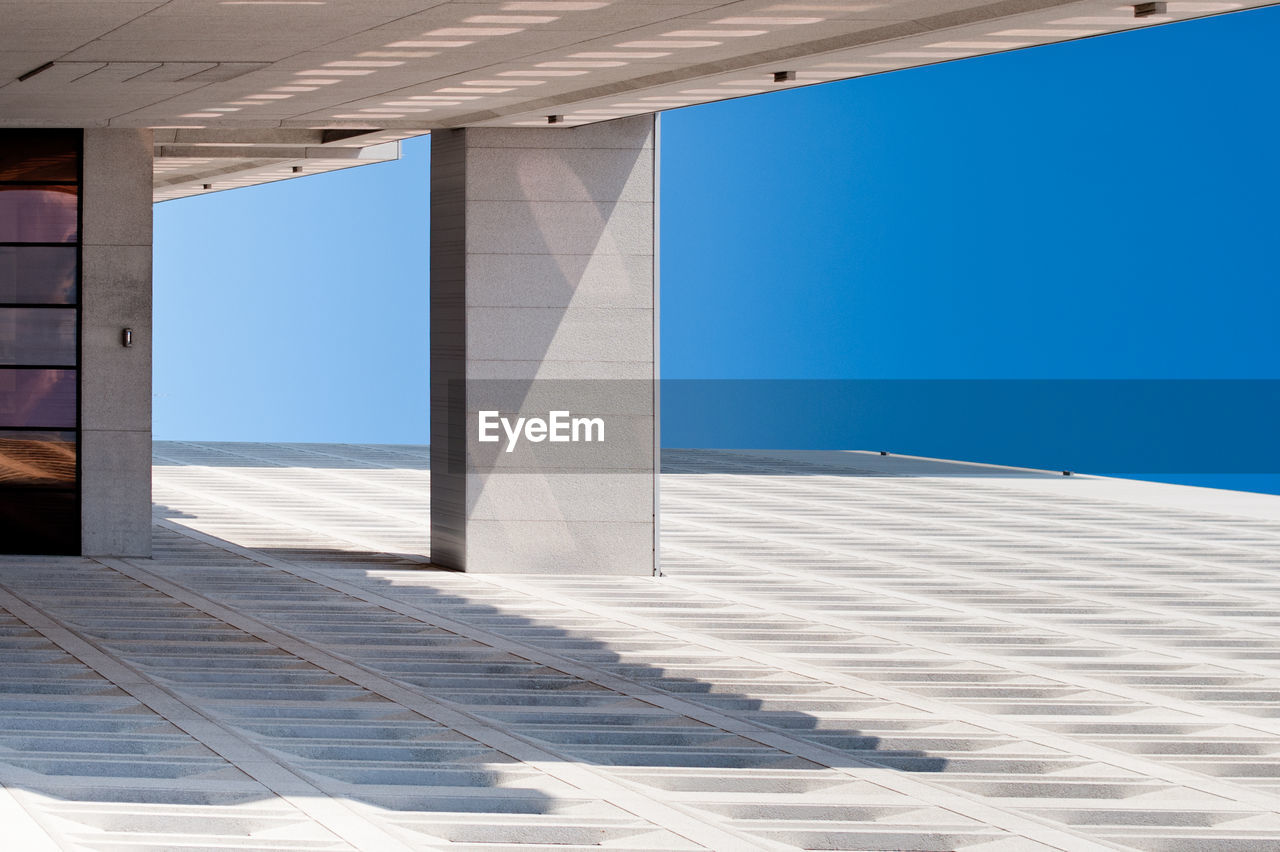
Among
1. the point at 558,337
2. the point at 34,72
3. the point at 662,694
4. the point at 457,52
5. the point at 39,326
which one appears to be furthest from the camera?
the point at 39,326

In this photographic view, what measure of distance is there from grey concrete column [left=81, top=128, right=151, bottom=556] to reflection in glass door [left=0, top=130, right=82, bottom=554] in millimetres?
104

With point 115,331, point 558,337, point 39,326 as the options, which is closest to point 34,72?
point 115,331

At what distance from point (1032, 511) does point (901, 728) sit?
32.7 feet

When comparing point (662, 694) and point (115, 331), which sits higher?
point (115, 331)

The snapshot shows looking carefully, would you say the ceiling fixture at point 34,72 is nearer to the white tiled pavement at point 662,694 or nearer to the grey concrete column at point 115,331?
the grey concrete column at point 115,331

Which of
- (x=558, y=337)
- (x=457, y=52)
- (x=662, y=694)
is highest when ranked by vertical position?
(x=457, y=52)

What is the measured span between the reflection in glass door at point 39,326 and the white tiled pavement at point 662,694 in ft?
2.02

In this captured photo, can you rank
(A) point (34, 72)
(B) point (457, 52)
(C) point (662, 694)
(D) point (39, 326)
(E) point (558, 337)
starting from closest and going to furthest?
(C) point (662, 694) → (B) point (457, 52) → (A) point (34, 72) → (E) point (558, 337) → (D) point (39, 326)

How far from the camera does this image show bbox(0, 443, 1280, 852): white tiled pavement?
5520 mm

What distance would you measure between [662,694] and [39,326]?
6807mm

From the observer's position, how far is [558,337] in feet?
38.8

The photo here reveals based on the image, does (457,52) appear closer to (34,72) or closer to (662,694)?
(34,72)

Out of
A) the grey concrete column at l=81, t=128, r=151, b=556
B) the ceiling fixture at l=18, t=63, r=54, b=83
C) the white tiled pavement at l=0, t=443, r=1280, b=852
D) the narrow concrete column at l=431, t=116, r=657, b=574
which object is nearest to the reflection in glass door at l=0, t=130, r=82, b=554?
the grey concrete column at l=81, t=128, r=151, b=556

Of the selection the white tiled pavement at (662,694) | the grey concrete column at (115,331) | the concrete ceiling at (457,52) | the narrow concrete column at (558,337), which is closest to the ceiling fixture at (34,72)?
the concrete ceiling at (457,52)
